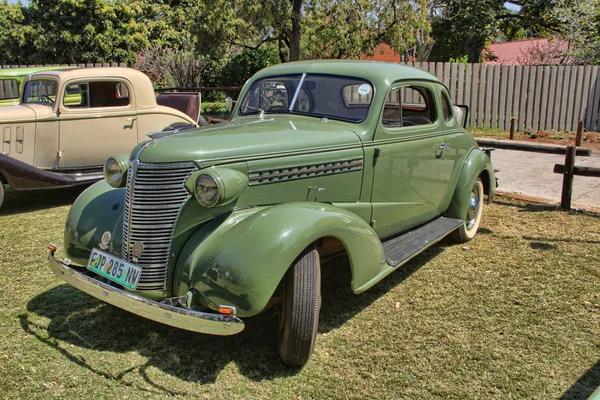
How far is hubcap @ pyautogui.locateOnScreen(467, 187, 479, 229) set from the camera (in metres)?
5.45

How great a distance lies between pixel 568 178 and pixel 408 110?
2406 millimetres

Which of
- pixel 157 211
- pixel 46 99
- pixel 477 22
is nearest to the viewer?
pixel 157 211

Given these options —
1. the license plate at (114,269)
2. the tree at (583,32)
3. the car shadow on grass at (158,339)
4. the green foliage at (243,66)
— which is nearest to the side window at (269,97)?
the car shadow on grass at (158,339)

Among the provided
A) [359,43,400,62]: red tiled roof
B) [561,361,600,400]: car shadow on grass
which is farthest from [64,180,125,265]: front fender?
[359,43,400,62]: red tiled roof

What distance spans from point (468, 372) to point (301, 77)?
263 cm

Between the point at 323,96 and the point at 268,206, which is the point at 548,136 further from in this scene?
the point at 268,206

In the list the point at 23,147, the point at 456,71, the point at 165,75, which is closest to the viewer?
the point at 23,147

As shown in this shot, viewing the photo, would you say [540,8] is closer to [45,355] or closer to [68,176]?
[68,176]

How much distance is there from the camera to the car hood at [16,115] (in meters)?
6.66

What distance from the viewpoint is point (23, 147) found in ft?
22.2

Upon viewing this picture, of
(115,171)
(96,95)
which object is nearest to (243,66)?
(96,95)

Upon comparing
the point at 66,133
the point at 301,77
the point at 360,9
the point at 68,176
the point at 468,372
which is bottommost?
the point at 468,372

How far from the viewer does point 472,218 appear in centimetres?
554

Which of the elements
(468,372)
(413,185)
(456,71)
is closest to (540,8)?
(456,71)
